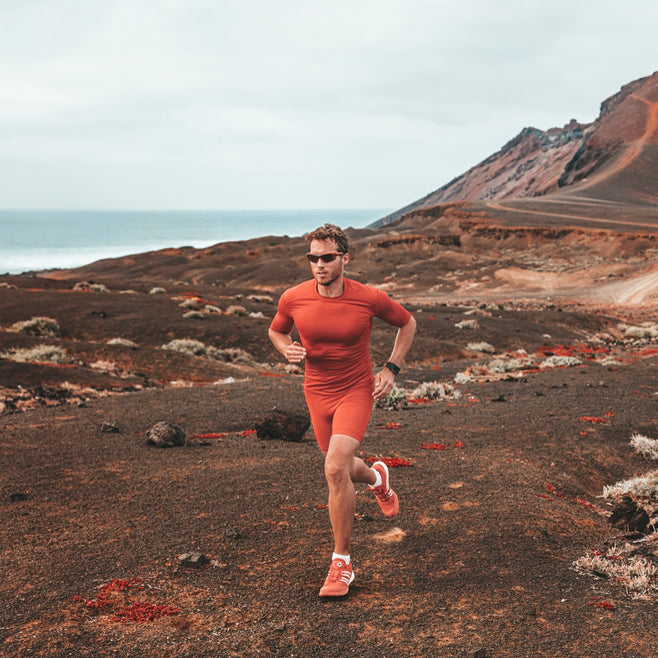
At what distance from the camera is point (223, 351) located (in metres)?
22.6

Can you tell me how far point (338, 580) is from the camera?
427 centimetres

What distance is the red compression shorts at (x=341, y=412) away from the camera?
14.8ft

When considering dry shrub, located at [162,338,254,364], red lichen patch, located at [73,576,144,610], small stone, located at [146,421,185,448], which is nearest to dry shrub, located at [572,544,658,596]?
red lichen patch, located at [73,576,144,610]

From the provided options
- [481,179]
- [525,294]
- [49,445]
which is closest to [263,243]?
[525,294]

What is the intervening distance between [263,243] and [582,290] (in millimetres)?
58543

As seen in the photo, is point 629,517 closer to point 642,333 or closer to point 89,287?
point 642,333

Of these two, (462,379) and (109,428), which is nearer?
(109,428)

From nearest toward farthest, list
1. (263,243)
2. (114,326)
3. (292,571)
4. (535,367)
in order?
(292,571) < (535,367) < (114,326) < (263,243)

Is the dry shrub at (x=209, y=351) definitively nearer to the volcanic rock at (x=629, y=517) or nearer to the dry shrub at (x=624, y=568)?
the volcanic rock at (x=629, y=517)

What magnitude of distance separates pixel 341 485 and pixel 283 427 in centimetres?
531

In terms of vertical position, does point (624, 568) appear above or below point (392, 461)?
above

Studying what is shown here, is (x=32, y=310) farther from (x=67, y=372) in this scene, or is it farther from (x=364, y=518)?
(x=364, y=518)

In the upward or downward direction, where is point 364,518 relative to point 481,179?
downward

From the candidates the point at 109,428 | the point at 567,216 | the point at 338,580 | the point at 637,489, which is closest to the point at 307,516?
the point at 338,580
